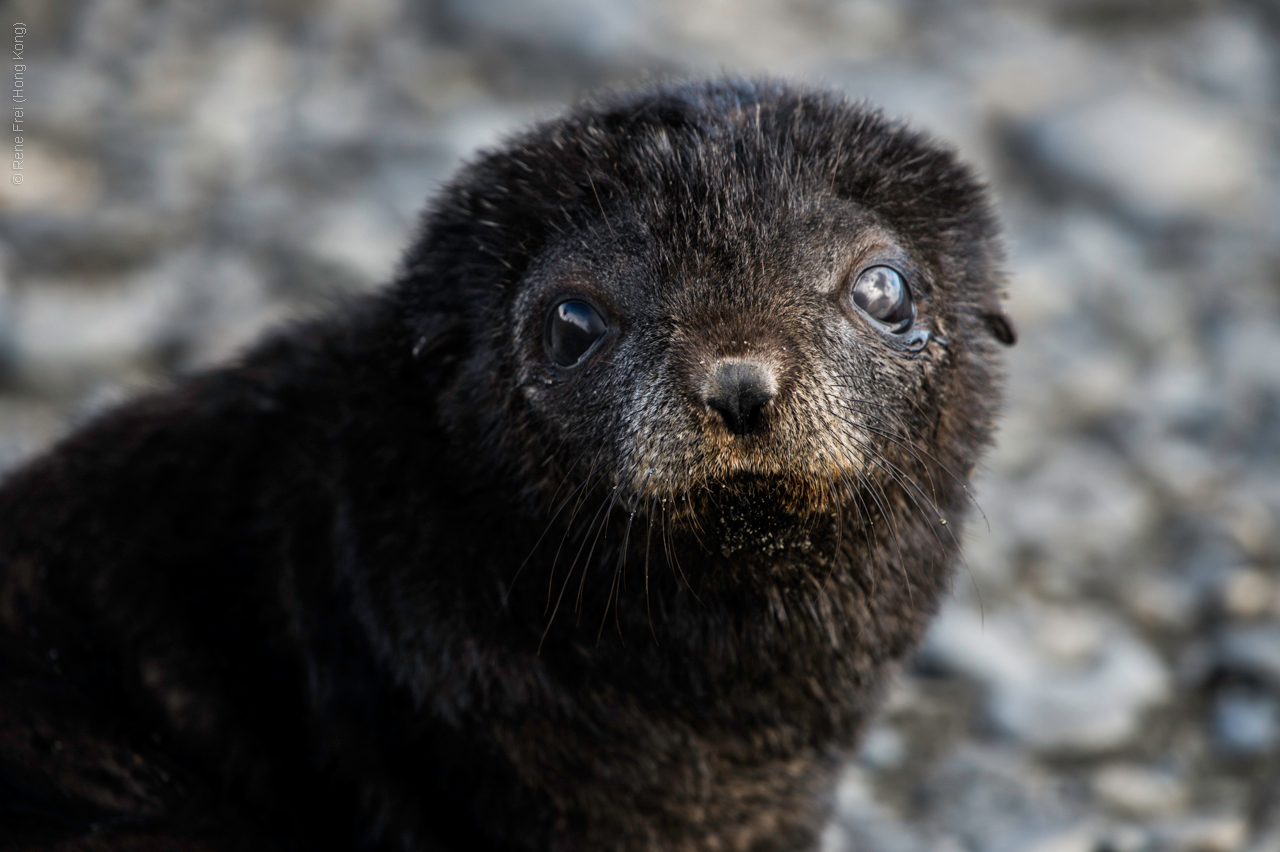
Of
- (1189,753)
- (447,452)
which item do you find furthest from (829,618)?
(1189,753)

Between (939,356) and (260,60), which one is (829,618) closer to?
(939,356)

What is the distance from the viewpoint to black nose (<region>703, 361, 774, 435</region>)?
2.63 meters

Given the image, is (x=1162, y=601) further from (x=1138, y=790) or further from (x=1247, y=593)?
(x=1138, y=790)

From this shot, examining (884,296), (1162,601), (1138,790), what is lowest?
(1138,790)

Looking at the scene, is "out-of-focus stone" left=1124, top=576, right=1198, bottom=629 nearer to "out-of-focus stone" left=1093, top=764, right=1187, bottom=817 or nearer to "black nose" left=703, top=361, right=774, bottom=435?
"out-of-focus stone" left=1093, top=764, right=1187, bottom=817

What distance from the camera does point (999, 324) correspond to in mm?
3400

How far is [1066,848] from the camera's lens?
396 centimetres

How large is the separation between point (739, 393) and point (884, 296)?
0.60 m

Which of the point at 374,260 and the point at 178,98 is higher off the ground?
the point at 178,98

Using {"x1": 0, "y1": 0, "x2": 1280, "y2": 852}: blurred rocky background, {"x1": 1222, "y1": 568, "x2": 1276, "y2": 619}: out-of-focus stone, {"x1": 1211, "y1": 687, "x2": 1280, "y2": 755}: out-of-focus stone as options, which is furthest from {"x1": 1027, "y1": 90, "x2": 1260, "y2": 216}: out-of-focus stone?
{"x1": 1211, "y1": 687, "x2": 1280, "y2": 755}: out-of-focus stone

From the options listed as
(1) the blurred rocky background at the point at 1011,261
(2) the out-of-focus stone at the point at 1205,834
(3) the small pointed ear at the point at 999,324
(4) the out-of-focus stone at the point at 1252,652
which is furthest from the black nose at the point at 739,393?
(4) the out-of-focus stone at the point at 1252,652

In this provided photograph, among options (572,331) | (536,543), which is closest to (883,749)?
(536,543)

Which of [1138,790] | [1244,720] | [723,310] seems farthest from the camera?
[1244,720]

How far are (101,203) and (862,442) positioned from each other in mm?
4214
